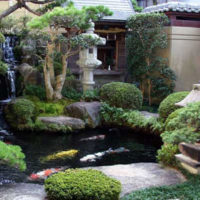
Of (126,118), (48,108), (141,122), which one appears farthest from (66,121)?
(141,122)

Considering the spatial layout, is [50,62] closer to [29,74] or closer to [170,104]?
[29,74]

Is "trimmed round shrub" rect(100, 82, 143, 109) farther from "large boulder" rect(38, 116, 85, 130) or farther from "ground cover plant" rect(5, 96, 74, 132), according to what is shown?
"ground cover plant" rect(5, 96, 74, 132)

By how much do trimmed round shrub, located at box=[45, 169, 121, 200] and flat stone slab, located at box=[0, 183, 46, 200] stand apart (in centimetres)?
32

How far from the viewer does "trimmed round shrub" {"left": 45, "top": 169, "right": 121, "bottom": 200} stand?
5223mm

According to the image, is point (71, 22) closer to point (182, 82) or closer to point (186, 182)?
point (182, 82)

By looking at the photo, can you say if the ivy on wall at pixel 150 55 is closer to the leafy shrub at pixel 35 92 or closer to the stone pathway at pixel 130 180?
the leafy shrub at pixel 35 92

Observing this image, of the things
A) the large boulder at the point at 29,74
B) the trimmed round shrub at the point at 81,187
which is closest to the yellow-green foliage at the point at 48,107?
the large boulder at the point at 29,74

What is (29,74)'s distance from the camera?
570 inches

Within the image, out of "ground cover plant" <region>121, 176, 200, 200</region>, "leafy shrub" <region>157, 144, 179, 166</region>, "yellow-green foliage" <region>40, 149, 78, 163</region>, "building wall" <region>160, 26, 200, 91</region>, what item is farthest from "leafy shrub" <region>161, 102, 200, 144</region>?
"building wall" <region>160, 26, 200, 91</region>

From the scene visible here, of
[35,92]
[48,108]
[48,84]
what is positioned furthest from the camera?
[35,92]

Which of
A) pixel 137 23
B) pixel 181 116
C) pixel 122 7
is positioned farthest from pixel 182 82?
pixel 181 116

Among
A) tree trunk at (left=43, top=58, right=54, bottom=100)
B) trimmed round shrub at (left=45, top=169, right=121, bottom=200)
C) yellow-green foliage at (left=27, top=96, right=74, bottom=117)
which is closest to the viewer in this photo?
trimmed round shrub at (left=45, top=169, right=121, bottom=200)

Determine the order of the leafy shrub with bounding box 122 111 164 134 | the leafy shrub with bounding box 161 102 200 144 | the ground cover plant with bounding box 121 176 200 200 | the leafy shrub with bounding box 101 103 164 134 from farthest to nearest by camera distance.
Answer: the leafy shrub with bounding box 101 103 164 134, the leafy shrub with bounding box 122 111 164 134, the leafy shrub with bounding box 161 102 200 144, the ground cover plant with bounding box 121 176 200 200

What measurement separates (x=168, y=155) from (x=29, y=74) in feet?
28.5
